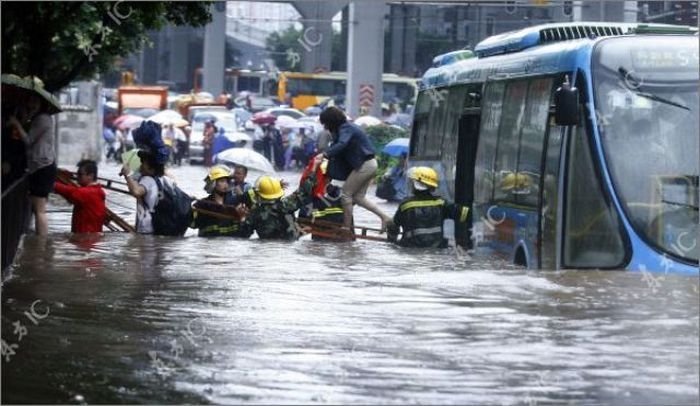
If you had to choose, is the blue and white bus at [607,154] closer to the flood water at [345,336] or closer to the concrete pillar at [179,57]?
the flood water at [345,336]

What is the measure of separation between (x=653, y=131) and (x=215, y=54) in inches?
2805

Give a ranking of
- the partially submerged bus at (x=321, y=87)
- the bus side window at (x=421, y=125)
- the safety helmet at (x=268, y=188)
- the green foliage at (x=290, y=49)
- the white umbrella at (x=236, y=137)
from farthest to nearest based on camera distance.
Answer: the green foliage at (x=290, y=49), the partially submerged bus at (x=321, y=87), the white umbrella at (x=236, y=137), the bus side window at (x=421, y=125), the safety helmet at (x=268, y=188)

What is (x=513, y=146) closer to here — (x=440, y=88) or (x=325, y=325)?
(x=440, y=88)

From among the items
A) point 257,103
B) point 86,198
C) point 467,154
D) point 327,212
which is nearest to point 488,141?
point 467,154

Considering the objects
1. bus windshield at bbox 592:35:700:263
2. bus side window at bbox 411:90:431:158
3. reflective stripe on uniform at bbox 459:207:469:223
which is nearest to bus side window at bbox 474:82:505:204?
reflective stripe on uniform at bbox 459:207:469:223

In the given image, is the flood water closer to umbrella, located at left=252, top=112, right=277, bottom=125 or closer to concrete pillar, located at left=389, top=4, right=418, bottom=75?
umbrella, located at left=252, top=112, right=277, bottom=125

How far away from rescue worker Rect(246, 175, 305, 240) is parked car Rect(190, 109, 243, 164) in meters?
39.7

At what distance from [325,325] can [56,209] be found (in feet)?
55.7

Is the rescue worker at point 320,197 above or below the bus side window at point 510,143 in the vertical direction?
below

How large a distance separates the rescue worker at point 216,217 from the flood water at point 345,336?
4.06m

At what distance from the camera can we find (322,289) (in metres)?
13.6

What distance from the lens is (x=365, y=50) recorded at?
60.1 m

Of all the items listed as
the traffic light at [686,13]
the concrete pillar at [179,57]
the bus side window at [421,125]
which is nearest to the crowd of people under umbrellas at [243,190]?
the bus side window at [421,125]

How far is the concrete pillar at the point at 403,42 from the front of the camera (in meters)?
80.6
